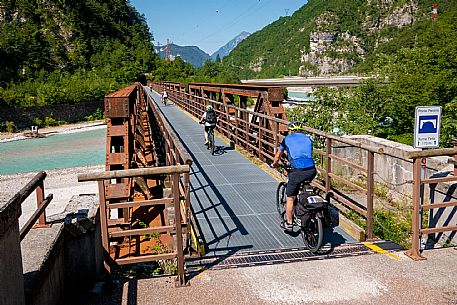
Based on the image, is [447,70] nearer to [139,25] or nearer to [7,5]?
[7,5]

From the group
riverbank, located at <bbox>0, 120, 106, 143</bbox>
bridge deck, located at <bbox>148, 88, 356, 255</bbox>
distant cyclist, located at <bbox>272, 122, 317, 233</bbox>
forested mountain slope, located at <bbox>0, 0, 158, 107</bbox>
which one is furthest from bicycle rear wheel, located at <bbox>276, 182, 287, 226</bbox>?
forested mountain slope, located at <bbox>0, 0, 158, 107</bbox>

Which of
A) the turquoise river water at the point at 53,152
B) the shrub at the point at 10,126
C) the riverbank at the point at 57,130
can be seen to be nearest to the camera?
the turquoise river water at the point at 53,152

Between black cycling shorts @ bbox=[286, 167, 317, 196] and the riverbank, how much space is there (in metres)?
62.1

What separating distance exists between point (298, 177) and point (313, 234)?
29.6 inches

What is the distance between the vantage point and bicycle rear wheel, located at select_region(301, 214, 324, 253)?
5.41 metres

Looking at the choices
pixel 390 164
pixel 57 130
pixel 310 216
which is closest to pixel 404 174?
pixel 390 164

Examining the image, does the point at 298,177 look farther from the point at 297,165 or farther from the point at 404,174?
the point at 404,174

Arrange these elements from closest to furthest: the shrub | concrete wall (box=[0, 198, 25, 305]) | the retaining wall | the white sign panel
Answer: concrete wall (box=[0, 198, 25, 305]) < the white sign panel < the shrub < the retaining wall

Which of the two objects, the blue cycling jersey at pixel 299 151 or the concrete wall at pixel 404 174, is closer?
the blue cycling jersey at pixel 299 151

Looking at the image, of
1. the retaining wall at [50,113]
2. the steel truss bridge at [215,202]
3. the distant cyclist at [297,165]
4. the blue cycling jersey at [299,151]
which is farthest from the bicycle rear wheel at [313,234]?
the retaining wall at [50,113]

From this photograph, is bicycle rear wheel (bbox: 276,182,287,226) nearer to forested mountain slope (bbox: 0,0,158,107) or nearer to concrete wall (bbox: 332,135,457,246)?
concrete wall (bbox: 332,135,457,246)

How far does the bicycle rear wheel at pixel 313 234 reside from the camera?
17.8ft

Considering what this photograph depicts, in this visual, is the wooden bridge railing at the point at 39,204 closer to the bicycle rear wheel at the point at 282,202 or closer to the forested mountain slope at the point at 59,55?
the bicycle rear wheel at the point at 282,202

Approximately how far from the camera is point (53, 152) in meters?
52.0
